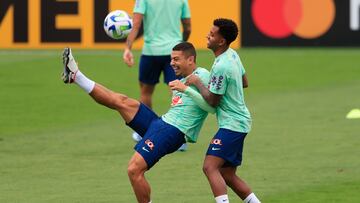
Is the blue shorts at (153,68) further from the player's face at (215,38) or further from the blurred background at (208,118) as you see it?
the player's face at (215,38)

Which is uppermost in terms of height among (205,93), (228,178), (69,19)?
(205,93)

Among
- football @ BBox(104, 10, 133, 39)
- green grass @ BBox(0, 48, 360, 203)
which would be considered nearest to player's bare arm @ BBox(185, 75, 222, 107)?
green grass @ BBox(0, 48, 360, 203)

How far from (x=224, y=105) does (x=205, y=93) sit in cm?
23

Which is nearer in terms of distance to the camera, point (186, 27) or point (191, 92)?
point (191, 92)

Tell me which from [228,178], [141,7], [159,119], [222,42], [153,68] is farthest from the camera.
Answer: [153,68]

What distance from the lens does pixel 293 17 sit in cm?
2862

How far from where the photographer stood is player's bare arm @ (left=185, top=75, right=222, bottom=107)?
33.2 feet

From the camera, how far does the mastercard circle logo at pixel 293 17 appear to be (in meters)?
28.6

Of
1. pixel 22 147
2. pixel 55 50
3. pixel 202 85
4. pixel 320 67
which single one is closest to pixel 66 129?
pixel 22 147

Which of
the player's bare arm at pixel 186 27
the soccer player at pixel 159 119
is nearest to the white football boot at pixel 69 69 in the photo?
the soccer player at pixel 159 119

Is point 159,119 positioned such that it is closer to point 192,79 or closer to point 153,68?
point 192,79

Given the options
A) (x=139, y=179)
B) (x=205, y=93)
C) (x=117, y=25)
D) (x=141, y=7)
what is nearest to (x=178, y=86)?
(x=205, y=93)

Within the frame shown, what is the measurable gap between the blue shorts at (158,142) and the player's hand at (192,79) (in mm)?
454

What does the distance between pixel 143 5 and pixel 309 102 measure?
5.92 meters
